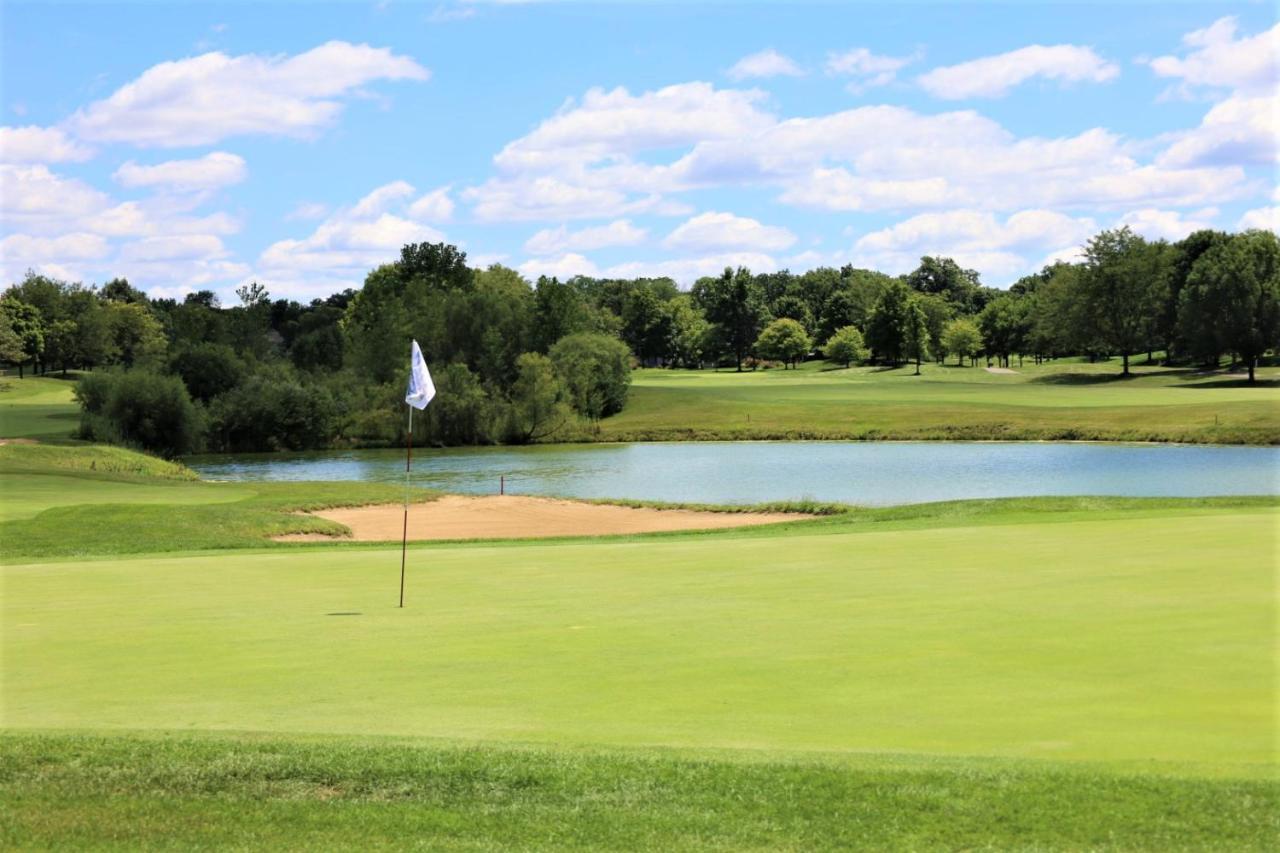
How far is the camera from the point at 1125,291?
4931 inches

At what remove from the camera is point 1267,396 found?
92.1 metres

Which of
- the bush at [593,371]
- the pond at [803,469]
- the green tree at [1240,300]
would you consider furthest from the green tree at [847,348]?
the pond at [803,469]

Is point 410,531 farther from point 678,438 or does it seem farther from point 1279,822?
point 678,438

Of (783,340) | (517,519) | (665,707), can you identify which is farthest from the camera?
(783,340)

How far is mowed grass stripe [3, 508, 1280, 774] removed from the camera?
9.78 m

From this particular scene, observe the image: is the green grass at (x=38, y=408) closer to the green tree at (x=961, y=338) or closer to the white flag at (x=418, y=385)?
the white flag at (x=418, y=385)

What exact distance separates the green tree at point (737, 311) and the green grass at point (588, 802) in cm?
16777

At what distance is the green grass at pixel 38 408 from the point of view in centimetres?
9132

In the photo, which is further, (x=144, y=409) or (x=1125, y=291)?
(x=1125, y=291)

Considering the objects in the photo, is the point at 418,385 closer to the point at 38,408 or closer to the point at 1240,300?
the point at 38,408

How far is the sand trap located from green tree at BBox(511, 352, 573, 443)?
44.9 m

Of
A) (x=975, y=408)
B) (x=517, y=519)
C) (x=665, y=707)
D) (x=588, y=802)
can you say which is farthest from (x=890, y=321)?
(x=588, y=802)

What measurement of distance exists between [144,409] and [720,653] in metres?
82.4

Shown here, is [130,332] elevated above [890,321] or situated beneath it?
elevated above
